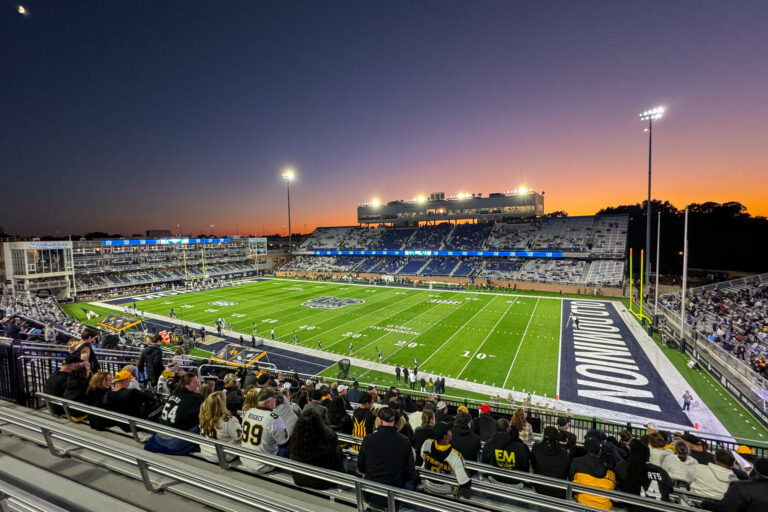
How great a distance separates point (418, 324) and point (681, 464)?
87.4 feet

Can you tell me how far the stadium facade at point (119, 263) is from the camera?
4491cm

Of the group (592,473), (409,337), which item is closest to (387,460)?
(592,473)

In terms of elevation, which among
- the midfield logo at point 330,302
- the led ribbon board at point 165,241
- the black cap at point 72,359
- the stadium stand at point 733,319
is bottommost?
the midfield logo at point 330,302

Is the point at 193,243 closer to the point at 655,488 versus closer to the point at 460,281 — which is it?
the point at 460,281

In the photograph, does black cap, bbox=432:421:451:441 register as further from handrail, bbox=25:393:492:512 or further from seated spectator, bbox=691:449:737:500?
seated spectator, bbox=691:449:737:500

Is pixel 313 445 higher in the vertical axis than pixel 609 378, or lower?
higher

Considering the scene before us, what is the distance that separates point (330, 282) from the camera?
59000mm

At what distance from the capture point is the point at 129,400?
5020 millimetres

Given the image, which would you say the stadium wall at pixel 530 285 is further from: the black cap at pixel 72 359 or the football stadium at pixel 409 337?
the black cap at pixel 72 359

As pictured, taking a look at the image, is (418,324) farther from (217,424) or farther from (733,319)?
(217,424)

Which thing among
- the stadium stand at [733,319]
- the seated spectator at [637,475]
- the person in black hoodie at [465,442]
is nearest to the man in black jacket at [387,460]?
the person in black hoodie at [465,442]

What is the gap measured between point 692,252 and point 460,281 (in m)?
48.5

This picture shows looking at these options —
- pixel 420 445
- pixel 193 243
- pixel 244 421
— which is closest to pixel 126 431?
pixel 244 421

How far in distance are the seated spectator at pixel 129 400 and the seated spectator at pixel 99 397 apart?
0.35 ft
